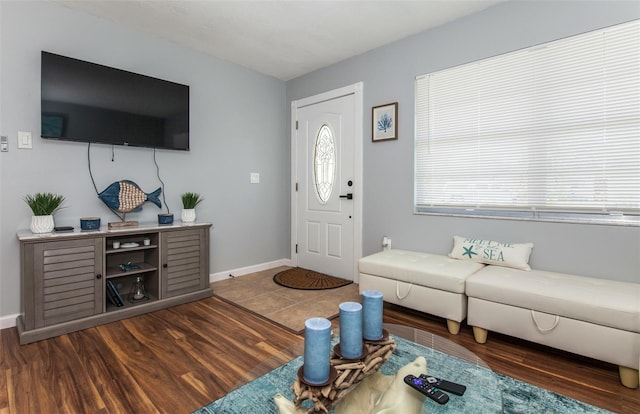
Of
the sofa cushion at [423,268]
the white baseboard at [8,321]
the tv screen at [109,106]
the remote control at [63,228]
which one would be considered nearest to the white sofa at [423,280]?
the sofa cushion at [423,268]

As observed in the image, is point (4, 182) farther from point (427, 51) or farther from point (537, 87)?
point (537, 87)

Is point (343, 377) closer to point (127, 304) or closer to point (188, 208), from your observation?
point (127, 304)

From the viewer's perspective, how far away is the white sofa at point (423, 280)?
7.35 feet

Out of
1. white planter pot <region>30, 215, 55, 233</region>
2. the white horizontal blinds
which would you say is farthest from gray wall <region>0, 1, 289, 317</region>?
the white horizontal blinds

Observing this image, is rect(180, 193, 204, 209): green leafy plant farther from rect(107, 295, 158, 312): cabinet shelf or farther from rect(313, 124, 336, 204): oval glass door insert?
rect(313, 124, 336, 204): oval glass door insert

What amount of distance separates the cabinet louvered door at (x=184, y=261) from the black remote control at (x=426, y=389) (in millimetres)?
2364

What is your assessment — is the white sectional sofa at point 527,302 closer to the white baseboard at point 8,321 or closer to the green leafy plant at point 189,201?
the green leafy plant at point 189,201

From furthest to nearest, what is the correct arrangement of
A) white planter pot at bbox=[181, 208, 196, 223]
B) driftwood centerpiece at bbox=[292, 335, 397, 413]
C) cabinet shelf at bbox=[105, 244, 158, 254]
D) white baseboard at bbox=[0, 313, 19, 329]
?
white planter pot at bbox=[181, 208, 196, 223] < cabinet shelf at bbox=[105, 244, 158, 254] < white baseboard at bbox=[0, 313, 19, 329] < driftwood centerpiece at bbox=[292, 335, 397, 413]

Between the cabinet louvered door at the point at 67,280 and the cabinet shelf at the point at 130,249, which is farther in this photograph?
the cabinet shelf at the point at 130,249

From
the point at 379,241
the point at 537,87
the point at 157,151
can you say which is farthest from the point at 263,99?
the point at 537,87

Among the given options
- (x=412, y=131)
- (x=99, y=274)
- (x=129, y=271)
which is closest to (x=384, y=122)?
(x=412, y=131)

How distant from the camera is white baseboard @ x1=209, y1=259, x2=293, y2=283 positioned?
11.8 ft

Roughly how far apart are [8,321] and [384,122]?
3559 mm

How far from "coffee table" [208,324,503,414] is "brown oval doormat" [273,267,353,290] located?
186 cm
